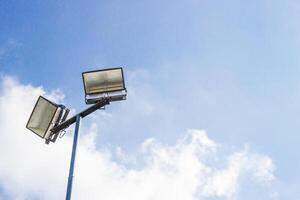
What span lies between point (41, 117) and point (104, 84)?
1740mm

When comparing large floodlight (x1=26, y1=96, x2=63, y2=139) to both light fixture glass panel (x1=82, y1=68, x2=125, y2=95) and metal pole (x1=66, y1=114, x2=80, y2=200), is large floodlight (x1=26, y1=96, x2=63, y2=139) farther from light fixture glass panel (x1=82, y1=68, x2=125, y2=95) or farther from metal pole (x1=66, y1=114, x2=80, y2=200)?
light fixture glass panel (x1=82, y1=68, x2=125, y2=95)

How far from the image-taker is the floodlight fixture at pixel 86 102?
480 inches

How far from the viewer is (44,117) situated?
1265cm

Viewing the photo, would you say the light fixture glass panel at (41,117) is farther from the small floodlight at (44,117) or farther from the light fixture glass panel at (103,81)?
the light fixture glass panel at (103,81)

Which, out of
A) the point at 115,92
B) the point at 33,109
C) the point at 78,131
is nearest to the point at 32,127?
the point at 33,109

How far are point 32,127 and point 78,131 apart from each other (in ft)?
4.38

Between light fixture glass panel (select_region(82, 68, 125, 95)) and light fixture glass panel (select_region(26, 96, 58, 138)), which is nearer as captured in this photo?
light fixture glass panel (select_region(82, 68, 125, 95))

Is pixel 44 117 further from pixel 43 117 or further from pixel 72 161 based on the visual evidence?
pixel 72 161

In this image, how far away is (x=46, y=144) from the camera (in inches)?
500

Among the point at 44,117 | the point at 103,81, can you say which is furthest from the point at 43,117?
the point at 103,81

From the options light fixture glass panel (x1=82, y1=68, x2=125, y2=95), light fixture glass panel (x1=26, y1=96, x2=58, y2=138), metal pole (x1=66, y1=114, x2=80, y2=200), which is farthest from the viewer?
light fixture glass panel (x1=26, y1=96, x2=58, y2=138)

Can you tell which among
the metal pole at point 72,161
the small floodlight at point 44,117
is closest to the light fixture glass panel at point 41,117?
the small floodlight at point 44,117

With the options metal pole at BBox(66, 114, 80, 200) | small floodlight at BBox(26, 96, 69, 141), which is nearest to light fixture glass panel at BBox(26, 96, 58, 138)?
small floodlight at BBox(26, 96, 69, 141)

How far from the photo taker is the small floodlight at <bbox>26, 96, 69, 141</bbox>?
12.5m
